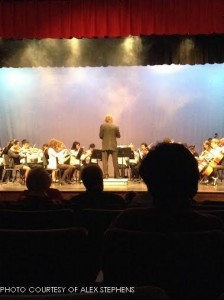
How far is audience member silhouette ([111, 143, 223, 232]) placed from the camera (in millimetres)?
2088

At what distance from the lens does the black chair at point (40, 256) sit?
2.20 m

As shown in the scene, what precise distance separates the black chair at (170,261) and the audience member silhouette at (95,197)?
1.88 m

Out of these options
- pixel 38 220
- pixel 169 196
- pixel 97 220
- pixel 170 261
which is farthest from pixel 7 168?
pixel 170 261

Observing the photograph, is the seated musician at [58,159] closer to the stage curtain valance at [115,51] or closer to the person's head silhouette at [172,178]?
the stage curtain valance at [115,51]

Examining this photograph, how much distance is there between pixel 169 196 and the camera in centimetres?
219

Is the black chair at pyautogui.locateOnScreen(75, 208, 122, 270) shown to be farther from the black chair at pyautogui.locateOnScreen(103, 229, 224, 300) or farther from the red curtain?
the red curtain

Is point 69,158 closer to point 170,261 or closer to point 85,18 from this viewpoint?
point 85,18

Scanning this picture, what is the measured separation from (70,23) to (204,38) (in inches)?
136

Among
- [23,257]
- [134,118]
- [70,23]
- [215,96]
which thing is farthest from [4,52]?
[23,257]

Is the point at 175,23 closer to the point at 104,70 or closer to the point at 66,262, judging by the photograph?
the point at 104,70

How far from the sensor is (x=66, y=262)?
7.45ft

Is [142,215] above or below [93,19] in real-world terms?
below

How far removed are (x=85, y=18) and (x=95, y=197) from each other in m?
7.30

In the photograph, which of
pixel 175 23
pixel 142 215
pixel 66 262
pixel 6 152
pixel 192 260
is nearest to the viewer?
pixel 192 260
